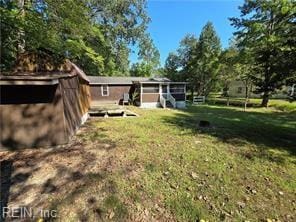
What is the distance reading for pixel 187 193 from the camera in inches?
159

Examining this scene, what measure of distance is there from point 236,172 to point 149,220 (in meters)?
2.63

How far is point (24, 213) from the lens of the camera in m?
3.40

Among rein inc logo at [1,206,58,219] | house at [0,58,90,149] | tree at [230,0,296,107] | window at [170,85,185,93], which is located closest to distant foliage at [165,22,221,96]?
tree at [230,0,296,107]

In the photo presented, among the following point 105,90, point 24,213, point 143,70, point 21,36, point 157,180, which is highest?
point 143,70

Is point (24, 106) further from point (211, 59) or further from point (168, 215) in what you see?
point (211, 59)

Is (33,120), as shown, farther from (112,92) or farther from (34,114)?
(112,92)

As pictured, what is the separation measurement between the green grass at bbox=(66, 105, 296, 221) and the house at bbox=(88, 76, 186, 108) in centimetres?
1295

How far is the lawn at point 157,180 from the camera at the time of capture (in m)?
3.53

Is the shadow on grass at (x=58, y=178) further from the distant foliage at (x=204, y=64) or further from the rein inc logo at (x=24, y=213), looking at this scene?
the distant foliage at (x=204, y=64)

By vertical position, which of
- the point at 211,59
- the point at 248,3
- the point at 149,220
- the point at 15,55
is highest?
the point at 248,3

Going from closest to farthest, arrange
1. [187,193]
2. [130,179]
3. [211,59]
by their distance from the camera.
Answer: [187,193]
[130,179]
[211,59]

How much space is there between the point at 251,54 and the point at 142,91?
38.4ft

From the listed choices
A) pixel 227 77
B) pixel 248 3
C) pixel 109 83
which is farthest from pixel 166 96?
pixel 227 77

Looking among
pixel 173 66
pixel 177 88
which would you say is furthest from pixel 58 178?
pixel 173 66
